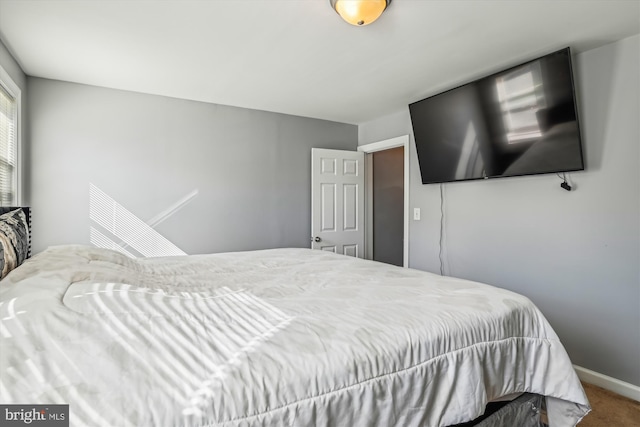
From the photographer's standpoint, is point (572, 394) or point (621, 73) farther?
point (621, 73)

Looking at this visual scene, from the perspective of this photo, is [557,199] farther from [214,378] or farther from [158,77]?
[158,77]

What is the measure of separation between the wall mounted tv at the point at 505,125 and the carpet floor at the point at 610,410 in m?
1.53

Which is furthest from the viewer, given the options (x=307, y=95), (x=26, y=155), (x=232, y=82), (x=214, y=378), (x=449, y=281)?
(x=307, y=95)

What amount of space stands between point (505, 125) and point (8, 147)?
3.83 metres

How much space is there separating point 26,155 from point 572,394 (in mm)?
3897

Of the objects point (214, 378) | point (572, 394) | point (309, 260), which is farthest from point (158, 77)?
point (572, 394)

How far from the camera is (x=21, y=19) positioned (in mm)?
1896

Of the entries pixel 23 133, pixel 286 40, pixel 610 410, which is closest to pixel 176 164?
pixel 23 133

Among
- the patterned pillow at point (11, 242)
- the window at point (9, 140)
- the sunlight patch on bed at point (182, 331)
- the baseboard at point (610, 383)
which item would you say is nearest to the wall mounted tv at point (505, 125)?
the baseboard at point (610, 383)

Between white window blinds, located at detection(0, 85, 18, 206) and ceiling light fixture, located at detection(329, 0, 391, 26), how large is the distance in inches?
95.0

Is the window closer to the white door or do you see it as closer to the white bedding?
the white bedding

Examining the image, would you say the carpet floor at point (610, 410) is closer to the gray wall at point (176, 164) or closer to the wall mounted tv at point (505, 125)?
the wall mounted tv at point (505, 125)

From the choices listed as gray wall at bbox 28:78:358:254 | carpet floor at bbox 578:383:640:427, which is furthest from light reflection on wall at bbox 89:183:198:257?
carpet floor at bbox 578:383:640:427

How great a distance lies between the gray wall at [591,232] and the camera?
6.87 feet
